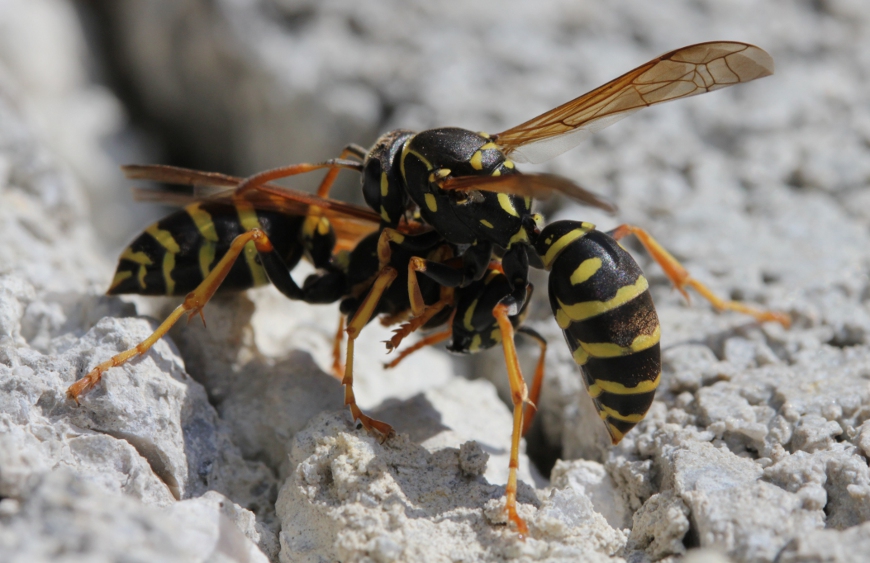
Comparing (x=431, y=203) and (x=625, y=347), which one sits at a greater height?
(x=431, y=203)

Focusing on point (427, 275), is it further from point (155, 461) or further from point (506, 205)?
point (155, 461)

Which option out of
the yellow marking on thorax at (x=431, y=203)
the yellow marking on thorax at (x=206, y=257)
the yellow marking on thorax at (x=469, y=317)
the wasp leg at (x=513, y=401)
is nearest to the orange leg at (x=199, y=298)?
the yellow marking on thorax at (x=206, y=257)

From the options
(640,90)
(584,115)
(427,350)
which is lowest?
(427,350)

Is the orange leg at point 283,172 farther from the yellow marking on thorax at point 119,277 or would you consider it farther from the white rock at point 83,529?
the white rock at point 83,529

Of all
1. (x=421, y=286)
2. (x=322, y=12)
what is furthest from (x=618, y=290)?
(x=322, y=12)

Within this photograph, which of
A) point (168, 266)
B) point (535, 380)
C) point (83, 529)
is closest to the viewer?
point (83, 529)

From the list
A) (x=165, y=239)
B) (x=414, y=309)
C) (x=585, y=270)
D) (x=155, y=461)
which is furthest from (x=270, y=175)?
(x=585, y=270)

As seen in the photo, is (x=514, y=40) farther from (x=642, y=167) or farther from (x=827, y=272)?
(x=827, y=272)
